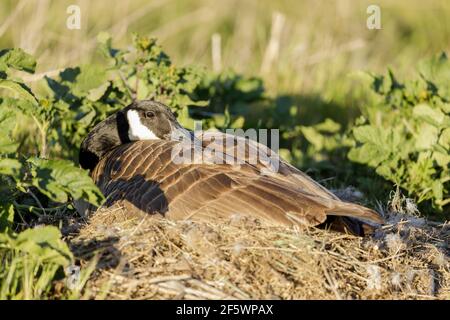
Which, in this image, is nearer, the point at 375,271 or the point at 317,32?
the point at 375,271

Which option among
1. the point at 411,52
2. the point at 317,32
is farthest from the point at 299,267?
the point at 411,52

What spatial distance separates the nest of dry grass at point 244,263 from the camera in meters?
3.95

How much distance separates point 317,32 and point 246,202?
6.12m

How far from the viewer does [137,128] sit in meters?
6.05

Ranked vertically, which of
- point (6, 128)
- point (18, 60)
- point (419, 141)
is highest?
point (18, 60)

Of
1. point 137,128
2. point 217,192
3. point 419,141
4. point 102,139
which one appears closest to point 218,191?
point 217,192

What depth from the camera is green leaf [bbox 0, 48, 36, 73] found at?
4727mm

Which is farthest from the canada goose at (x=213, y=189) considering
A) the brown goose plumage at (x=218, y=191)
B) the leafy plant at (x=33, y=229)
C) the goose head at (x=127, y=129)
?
the leafy plant at (x=33, y=229)

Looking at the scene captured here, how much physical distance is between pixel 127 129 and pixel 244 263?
2.30 meters

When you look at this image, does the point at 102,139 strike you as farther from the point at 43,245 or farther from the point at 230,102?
the point at 43,245

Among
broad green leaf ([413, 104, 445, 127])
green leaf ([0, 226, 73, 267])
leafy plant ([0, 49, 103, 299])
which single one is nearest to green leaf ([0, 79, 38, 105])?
leafy plant ([0, 49, 103, 299])

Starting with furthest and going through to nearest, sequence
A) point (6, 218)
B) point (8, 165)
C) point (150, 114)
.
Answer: point (150, 114)
point (6, 218)
point (8, 165)

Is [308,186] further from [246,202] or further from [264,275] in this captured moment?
[264,275]
